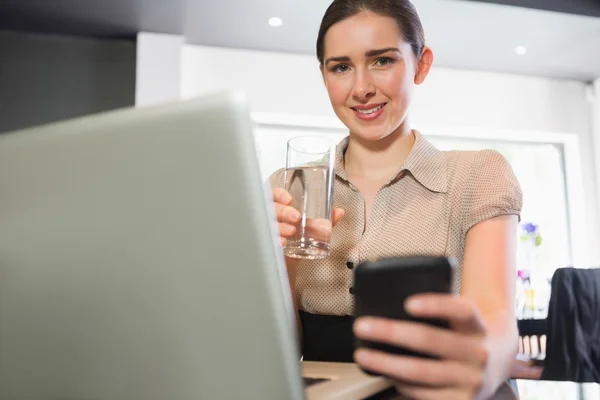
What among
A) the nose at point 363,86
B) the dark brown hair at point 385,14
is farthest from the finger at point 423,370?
the dark brown hair at point 385,14

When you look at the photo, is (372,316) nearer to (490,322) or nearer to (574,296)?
(490,322)

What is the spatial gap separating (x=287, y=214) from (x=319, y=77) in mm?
2941

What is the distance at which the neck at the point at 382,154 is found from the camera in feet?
3.85

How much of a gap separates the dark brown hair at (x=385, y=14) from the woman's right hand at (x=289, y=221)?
0.42 meters

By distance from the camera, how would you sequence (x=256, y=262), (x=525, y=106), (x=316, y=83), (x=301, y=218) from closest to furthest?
1. (x=256, y=262)
2. (x=301, y=218)
3. (x=316, y=83)
4. (x=525, y=106)

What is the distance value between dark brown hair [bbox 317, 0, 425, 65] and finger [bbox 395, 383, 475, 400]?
2.54 ft

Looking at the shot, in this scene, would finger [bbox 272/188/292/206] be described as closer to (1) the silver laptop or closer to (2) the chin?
(2) the chin

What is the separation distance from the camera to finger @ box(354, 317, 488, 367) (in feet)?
1.57

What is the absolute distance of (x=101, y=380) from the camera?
1.50 feet

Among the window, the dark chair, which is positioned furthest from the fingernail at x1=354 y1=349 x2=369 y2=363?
the window

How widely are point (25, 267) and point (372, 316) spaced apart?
31 centimetres

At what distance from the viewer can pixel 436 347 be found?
0.48m

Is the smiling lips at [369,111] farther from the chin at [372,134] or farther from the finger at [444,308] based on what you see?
the finger at [444,308]

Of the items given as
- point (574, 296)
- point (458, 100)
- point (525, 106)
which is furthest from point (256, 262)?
point (525, 106)
